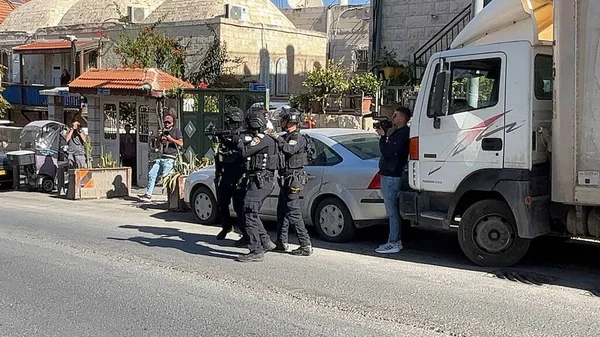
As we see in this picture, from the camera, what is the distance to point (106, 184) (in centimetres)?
1445

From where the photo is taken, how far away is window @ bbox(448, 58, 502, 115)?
283 inches

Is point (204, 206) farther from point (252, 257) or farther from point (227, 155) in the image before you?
point (252, 257)

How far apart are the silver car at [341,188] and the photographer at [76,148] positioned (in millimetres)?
6764

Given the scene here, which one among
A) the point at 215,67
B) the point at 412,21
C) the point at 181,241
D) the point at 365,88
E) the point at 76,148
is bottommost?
the point at 181,241

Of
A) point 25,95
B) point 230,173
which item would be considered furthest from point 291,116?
point 25,95

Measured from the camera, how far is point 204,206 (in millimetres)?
10648

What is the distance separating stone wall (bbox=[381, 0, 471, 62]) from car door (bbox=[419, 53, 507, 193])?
9487mm

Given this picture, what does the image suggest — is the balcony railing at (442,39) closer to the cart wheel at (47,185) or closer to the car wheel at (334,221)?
the car wheel at (334,221)

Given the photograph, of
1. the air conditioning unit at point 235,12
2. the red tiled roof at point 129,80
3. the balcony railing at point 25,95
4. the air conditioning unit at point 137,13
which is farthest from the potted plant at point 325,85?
the balcony railing at point 25,95

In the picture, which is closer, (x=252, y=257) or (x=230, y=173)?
(x=252, y=257)

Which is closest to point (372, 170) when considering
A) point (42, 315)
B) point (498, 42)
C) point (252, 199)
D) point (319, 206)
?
point (319, 206)

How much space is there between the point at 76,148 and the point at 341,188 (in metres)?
8.26

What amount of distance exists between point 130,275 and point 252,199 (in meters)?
1.55

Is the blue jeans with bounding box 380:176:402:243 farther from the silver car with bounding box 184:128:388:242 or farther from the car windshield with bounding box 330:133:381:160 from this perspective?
the car windshield with bounding box 330:133:381:160
